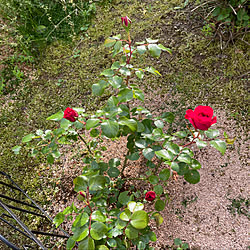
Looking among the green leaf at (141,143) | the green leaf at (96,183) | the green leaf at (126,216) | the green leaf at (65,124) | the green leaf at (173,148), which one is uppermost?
the green leaf at (65,124)

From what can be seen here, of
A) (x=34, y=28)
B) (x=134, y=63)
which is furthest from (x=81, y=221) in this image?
(x=34, y=28)

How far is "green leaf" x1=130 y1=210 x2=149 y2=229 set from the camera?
0.89 m

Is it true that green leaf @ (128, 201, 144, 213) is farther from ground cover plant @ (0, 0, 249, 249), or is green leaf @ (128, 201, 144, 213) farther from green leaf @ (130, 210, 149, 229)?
ground cover plant @ (0, 0, 249, 249)

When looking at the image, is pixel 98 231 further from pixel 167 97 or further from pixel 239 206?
pixel 167 97

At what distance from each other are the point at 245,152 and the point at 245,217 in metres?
0.46

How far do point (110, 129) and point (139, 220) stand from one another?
39 centimetres

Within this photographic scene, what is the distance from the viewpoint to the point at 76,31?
2.73 m

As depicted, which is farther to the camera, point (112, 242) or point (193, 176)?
point (193, 176)

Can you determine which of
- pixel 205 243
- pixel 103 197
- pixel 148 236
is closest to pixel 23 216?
pixel 103 197

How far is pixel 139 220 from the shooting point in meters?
0.91

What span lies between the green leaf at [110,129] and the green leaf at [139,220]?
337mm

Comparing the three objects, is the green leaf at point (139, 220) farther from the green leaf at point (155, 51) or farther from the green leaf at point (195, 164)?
the green leaf at point (155, 51)

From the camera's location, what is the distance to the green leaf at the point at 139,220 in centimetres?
89

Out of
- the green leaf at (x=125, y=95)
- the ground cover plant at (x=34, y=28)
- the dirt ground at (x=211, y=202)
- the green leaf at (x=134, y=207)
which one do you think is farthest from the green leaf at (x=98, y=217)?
the ground cover plant at (x=34, y=28)
